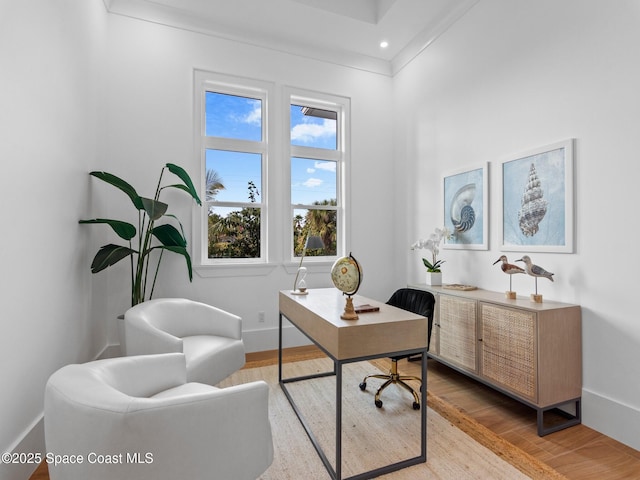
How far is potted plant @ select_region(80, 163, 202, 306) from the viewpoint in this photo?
9.25 feet

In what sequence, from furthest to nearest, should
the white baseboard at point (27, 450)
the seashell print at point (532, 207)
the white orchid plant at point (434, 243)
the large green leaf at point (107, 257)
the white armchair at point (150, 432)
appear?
the white orchid plant at point (434, 243) → the large green leaf at point (107, 257) → the seashell print at point (532, 207) → the white baseboard at point (27, 450) → the white armchair at point (150, 432)

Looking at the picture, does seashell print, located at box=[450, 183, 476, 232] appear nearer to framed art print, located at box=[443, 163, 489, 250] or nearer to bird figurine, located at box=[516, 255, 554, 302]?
framed art print, located at box=[443, 163, 489, 250]

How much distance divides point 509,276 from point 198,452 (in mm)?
2665

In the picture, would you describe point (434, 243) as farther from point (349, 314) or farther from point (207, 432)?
point (207, 432)

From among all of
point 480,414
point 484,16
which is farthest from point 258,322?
point 484,16

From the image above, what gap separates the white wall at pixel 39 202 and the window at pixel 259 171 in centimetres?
127

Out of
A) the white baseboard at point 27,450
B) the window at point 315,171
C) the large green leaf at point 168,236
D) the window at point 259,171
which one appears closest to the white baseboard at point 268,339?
the window at point 259,171

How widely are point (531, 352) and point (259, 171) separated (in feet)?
10.5

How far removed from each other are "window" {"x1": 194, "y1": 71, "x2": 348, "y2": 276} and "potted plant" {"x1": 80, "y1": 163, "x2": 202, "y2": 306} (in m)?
0.45

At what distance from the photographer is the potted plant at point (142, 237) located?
2.82m

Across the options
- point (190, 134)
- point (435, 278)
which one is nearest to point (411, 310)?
point (435, 278)

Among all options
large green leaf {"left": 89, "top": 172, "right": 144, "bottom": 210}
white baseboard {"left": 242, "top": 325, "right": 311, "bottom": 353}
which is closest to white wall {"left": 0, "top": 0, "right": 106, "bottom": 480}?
large green leaf {"left": 89, "top": 172, "right": 144, "bottom": 210}

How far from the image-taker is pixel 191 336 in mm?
2844

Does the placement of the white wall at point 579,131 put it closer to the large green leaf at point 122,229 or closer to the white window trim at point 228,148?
the white window trim at point 228,148
